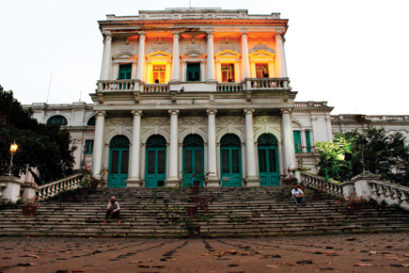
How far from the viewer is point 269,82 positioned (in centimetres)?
2084

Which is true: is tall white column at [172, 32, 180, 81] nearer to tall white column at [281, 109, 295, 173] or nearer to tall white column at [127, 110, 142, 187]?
tall white column at [127, 110, 142, 187]

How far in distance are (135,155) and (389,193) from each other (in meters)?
13.9

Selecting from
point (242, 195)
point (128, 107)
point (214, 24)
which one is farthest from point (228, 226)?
point (214, 24)

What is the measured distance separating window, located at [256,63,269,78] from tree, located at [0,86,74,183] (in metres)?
14.5

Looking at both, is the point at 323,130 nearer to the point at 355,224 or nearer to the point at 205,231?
the point at 355,224

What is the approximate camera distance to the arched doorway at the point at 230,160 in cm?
1975

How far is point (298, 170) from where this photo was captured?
1791 cm

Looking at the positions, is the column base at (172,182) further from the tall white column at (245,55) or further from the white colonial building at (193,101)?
the tall white column at (245,55)

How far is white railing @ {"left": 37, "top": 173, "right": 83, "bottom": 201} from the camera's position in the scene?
14078 mm

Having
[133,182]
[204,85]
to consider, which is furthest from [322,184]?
[133,182]

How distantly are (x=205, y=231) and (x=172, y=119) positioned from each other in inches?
472

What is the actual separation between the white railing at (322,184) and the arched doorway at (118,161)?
11.2m

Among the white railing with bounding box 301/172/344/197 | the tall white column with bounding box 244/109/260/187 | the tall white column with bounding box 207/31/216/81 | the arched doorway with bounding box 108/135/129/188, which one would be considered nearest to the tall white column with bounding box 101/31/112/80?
the arched doorway with bounding box 108/135/129/188

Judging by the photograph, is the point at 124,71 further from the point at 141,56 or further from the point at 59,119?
the point at 59,119
